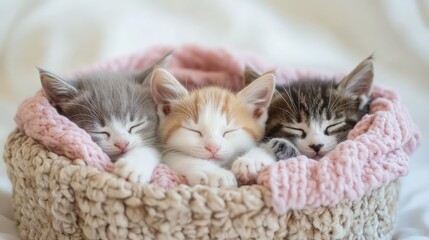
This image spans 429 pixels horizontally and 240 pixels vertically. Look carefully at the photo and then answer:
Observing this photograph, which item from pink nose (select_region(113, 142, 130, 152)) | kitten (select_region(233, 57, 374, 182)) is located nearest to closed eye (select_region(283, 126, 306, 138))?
kitten (select_region(233, 57, 374, 182))

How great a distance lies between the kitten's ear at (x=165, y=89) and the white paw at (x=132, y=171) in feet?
1.03

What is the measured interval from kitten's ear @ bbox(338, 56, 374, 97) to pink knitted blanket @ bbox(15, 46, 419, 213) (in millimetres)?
48

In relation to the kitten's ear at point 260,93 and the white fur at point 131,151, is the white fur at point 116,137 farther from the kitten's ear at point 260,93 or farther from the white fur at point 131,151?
the kitten's ear at point 260,93

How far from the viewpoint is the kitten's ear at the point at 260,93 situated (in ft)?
4.28

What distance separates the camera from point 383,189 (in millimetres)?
1106

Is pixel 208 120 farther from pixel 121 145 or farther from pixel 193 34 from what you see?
pixel 193 34

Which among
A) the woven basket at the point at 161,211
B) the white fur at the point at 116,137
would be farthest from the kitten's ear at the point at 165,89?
the woven basket at the point at 161,211

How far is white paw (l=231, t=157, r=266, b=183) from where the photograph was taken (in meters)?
1.05

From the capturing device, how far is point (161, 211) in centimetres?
94

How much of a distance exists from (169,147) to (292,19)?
0.92 meters

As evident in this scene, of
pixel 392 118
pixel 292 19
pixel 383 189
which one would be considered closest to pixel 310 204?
pixel 383 189

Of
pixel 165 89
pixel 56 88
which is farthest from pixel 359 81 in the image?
pixel 56 88

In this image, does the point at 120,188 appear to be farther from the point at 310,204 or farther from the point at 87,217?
the point at 310,204

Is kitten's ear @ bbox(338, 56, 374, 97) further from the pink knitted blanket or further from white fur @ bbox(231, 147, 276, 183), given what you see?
white fur @ bbox(231, 147, 276, 183)
